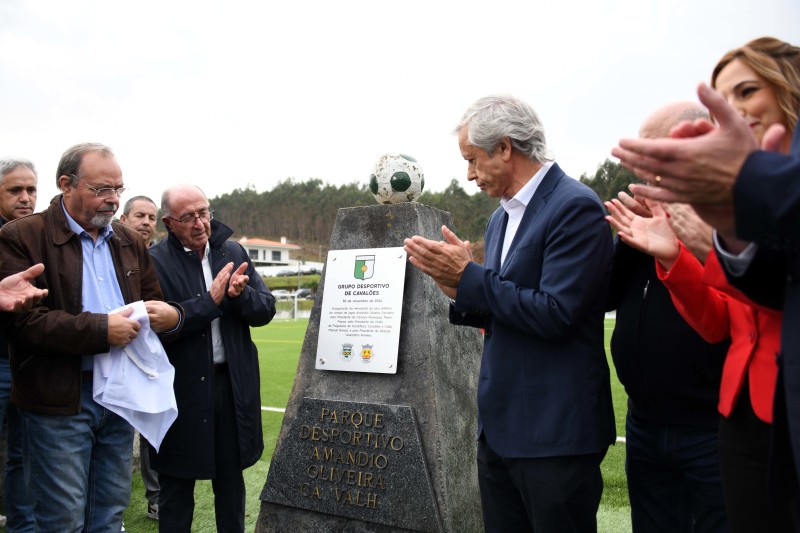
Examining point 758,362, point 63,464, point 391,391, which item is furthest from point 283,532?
point 758,362

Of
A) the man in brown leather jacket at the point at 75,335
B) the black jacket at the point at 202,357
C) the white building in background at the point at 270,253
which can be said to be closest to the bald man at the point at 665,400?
the black jacket at the point at 202,357

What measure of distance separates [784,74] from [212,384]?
2.91m

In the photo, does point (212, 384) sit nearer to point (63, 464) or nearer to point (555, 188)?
point (63, 464)

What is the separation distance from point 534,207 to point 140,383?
1968mm

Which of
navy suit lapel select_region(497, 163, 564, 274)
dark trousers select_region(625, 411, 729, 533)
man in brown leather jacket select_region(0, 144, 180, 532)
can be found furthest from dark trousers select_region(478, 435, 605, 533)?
man in brown leather jacket select_region(0, 144, 180, 532)

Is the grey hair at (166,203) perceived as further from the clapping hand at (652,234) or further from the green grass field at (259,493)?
the clapping hand at (652,234)

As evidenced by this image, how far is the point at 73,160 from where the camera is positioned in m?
3.00

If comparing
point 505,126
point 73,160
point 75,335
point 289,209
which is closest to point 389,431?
point 75,335

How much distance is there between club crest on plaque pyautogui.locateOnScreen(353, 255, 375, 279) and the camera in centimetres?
341

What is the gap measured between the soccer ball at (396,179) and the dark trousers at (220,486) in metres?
1.35

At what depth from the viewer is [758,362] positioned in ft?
5.16

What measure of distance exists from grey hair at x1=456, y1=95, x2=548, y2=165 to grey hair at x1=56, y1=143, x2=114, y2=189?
183cm

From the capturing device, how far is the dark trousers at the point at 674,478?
2.15 meters

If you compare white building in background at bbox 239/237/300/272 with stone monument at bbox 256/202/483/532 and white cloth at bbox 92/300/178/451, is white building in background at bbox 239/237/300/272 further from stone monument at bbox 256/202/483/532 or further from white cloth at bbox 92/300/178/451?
white cloth at bbox 92/300/178/451
